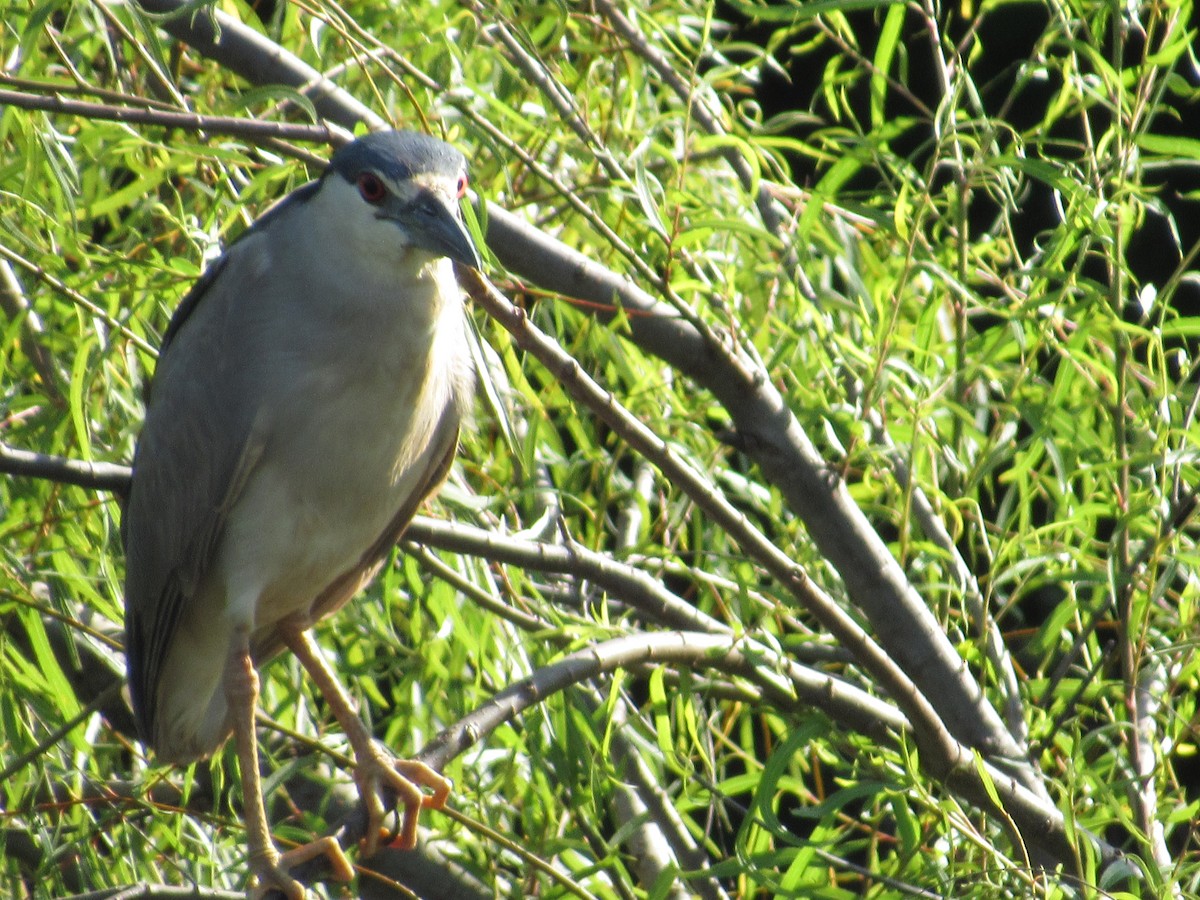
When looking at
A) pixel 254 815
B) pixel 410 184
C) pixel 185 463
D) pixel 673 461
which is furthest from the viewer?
pixel 185 463

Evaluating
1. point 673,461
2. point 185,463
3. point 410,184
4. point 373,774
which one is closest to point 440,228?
point 410,184

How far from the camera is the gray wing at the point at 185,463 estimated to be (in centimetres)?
180

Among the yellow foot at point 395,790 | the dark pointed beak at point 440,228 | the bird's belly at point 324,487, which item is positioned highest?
the dark pointed beak at point 440,228

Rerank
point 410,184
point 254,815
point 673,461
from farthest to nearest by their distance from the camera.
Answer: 1. point 254,815
2. point 410,184
3. point 673,461

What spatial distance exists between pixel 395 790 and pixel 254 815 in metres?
0.18

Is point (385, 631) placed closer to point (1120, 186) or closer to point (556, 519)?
point (556, 519)

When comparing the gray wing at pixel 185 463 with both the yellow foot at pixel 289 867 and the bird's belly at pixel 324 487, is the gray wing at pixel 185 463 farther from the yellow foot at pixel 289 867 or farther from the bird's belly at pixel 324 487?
the yellow foot at pixel 289 867

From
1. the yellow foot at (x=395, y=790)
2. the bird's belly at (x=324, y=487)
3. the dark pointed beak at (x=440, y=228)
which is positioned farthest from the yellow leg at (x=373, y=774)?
the dark pointed beak at (x=440, y=228)

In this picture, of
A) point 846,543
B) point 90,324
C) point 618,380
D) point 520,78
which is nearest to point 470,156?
point 520,78

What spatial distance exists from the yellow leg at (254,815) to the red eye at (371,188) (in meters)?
0.61

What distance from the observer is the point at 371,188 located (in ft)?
5.35

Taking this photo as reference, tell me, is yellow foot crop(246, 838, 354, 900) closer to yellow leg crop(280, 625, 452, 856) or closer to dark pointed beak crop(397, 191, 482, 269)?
yellow leg crop(280, 625, 452, 856)

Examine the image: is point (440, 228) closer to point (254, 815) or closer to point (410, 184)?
point (410, 184)

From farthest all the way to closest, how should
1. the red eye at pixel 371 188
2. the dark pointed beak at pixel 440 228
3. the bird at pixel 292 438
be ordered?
the bird at pixel 292 438, the red eye at pixel 371 188, the dark pointed beak at pixel 440 228
